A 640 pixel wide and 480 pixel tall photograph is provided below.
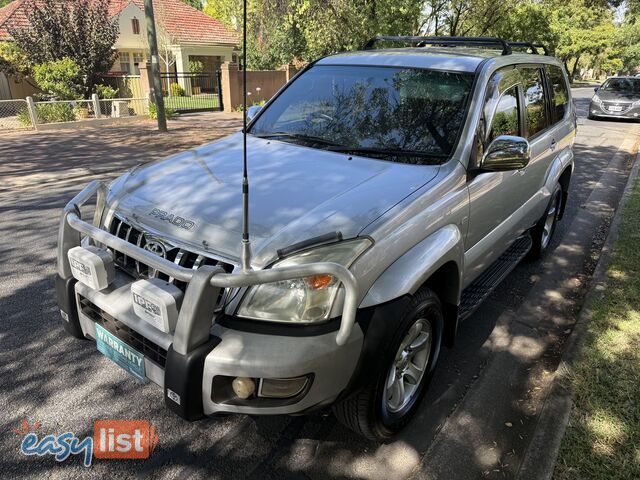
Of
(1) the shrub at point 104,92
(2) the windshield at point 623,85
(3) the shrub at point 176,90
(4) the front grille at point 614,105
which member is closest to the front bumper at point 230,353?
(1) the shrub at point 104,92

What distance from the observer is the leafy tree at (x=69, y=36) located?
1712 cm

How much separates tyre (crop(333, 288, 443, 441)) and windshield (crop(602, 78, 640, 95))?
1997cm

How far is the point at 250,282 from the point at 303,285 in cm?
29

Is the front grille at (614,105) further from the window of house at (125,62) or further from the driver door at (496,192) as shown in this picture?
the window of house at (125,62)

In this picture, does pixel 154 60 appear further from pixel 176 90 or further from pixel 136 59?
pixel 136 59

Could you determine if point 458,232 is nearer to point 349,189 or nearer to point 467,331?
point 349,189

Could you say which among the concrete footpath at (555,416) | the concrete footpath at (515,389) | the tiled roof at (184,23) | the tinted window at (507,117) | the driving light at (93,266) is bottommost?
the concrete footpath at (515,389)

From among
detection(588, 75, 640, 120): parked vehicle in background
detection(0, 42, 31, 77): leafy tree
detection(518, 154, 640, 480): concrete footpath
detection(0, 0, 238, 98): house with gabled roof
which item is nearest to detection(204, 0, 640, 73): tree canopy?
detection(588, 75, 640, 120): parked vehicle in background

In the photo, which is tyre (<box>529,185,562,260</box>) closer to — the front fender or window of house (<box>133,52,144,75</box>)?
the front fender

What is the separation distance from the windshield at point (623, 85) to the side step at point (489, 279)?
1774cm

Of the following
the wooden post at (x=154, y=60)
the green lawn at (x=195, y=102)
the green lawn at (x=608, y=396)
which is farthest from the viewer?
the green lawn at (x=195, y=102)

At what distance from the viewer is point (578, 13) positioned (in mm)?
41469

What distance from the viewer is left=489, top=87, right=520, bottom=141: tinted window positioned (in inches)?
136

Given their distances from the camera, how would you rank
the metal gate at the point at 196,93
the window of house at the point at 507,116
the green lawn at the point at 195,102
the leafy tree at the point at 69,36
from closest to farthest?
the window of house at the point at 507,116 → the leafy tree at the point at 69,36 → the green lawn at the point at 195,102 → the metal gate at the point at 196,93
